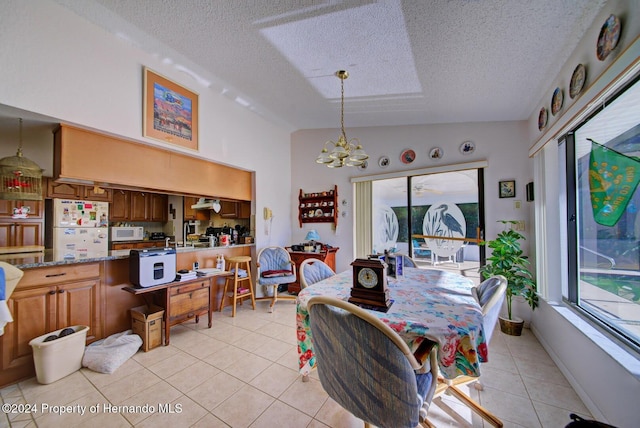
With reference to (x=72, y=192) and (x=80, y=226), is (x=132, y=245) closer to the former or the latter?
(x=80, y=226)

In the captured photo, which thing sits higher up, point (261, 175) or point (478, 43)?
point (478, 43)

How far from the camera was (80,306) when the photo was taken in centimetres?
217

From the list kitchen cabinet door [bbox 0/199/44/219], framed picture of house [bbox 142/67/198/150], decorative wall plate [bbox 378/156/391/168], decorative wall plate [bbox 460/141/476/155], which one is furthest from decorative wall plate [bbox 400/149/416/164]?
kitchen cabinet door [bbox 0/199/44/219]

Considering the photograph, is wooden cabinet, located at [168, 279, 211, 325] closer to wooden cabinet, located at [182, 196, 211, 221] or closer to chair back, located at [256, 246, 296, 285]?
chair back, located at [256, 246, 296, 285]

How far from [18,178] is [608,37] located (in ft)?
15.1

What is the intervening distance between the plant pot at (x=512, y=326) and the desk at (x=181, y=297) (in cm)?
337

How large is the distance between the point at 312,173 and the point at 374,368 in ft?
12.3

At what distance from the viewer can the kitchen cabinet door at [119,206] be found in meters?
4.34

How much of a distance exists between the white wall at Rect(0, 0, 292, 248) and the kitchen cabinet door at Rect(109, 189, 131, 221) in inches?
45.4

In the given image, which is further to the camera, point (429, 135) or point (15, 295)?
point (429, 135)

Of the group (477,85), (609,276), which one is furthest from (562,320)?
(477,85)

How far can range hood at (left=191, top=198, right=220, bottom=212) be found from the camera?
12.3 feet

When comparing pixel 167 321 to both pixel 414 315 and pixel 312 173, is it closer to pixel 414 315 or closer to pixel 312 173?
pixel 414 315

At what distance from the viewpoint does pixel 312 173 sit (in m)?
4.41
